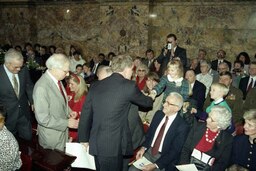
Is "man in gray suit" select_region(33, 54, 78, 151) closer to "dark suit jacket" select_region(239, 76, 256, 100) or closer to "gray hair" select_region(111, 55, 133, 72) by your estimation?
"gray hair" select_region(111, 55, 133, 72)

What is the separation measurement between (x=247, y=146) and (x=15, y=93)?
3316 mm

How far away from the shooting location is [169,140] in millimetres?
3742

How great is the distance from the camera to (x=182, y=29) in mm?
8555

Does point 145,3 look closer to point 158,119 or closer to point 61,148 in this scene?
point 158,119

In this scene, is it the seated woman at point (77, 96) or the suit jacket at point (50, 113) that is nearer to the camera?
the suit jacket at point (50, 113)

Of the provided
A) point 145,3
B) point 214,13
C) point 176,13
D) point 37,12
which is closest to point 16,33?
point 37,12

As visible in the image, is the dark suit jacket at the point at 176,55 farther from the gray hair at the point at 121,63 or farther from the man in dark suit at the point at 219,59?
the gray hair at the point at 121,63

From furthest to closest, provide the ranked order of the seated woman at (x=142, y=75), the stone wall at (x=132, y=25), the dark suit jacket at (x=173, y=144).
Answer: the stone wall at (x=132, y=25)
the seated woman at (x=142, y=75)
the dark suit jacket at (x=173, y=144)

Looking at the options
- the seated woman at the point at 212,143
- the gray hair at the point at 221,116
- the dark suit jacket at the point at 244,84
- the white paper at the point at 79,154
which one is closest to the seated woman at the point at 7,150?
the white paper at the point at 79,154

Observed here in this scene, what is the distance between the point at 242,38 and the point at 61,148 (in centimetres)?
628

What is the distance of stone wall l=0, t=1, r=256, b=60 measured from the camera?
314 inches

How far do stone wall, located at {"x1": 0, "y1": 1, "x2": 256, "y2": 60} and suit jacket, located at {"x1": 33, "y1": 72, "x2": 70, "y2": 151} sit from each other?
5.60 m

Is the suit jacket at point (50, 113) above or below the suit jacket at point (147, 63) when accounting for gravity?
below

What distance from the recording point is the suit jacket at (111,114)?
3098 mm
